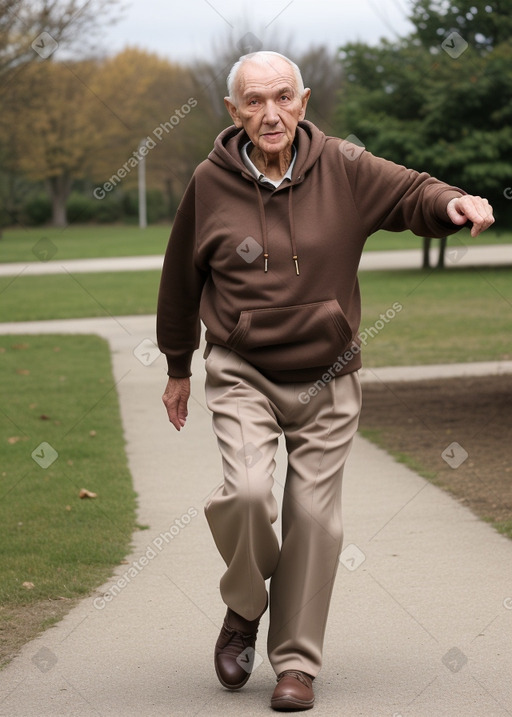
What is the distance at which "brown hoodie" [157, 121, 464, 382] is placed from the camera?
375 centimetres

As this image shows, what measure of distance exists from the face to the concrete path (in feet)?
78.6

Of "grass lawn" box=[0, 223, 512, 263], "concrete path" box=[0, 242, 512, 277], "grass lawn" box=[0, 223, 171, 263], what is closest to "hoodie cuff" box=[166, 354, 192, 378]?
"concrete path" box=[0, 242, 512, 277]

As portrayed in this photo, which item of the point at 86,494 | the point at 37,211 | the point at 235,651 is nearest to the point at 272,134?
the point at 235,651

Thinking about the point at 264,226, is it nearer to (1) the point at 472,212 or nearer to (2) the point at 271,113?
(2) the point at 271,113

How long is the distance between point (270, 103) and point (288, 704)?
73.0 inches

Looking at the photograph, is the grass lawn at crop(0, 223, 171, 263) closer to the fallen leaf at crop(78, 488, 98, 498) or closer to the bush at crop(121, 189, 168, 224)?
the bush at crop(121, 189, 168, 224)

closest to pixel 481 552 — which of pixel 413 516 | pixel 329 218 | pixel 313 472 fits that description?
pixel 413 516

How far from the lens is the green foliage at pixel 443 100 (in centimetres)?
1021

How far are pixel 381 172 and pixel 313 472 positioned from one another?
0.98 meters

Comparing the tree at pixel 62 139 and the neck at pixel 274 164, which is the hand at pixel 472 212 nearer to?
the neck at pixel 274 164

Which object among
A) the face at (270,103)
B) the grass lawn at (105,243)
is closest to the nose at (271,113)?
the face at (270,103)

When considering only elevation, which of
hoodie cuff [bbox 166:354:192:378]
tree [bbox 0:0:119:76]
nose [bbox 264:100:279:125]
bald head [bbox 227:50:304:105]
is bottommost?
tree [bbox 0:0:119:76]

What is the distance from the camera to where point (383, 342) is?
48.6ft

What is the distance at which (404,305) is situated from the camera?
19.8m
